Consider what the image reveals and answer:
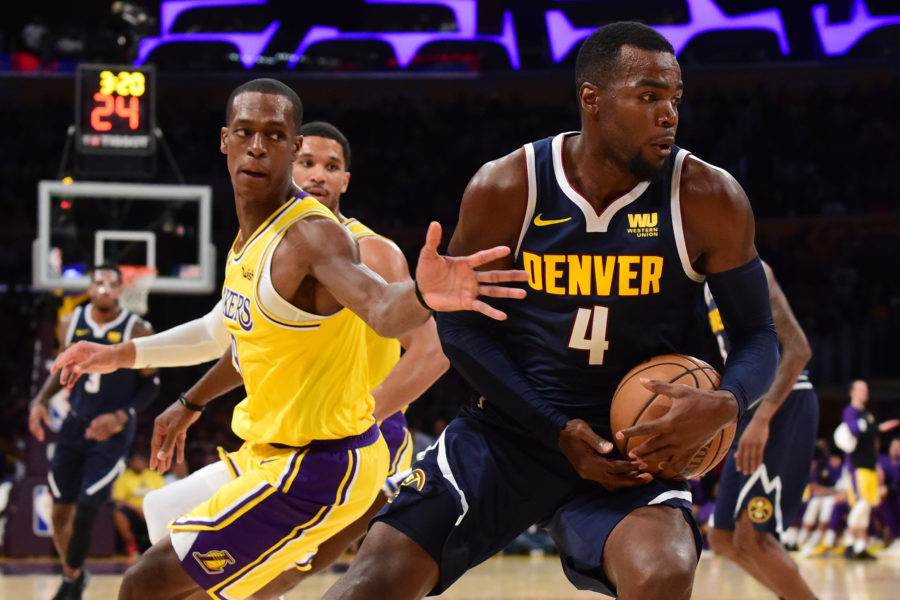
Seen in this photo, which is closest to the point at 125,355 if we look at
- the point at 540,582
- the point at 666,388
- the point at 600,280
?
the point at 600,280

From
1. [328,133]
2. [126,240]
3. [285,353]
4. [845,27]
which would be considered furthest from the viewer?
[845,27]

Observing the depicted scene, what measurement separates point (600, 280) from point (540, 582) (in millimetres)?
6219

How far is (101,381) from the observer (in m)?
7.81

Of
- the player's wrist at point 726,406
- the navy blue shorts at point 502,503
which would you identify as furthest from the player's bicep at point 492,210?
the player's wrist at point 726,406

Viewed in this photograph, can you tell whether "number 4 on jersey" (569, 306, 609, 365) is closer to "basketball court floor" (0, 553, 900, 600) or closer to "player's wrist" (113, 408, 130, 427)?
"basketball court floor" (0, 553, 900, 600)

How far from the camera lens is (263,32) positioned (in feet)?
62.6

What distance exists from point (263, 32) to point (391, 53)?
2.26 metres

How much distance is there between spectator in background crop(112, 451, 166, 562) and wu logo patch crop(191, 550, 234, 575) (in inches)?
292

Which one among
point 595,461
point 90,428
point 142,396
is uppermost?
point 595,461

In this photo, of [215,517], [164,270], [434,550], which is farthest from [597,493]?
[164,270]

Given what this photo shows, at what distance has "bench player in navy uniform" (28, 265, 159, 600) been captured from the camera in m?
7.05

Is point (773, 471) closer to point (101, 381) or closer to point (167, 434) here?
point (167, 434)

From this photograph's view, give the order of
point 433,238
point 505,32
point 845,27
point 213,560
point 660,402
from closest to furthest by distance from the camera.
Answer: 1. point 433,238
2. point 660,402
3. point 213,560
4. point 845,27
5. point 505,32

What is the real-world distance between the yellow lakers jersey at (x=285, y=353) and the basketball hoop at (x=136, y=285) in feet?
21.6
